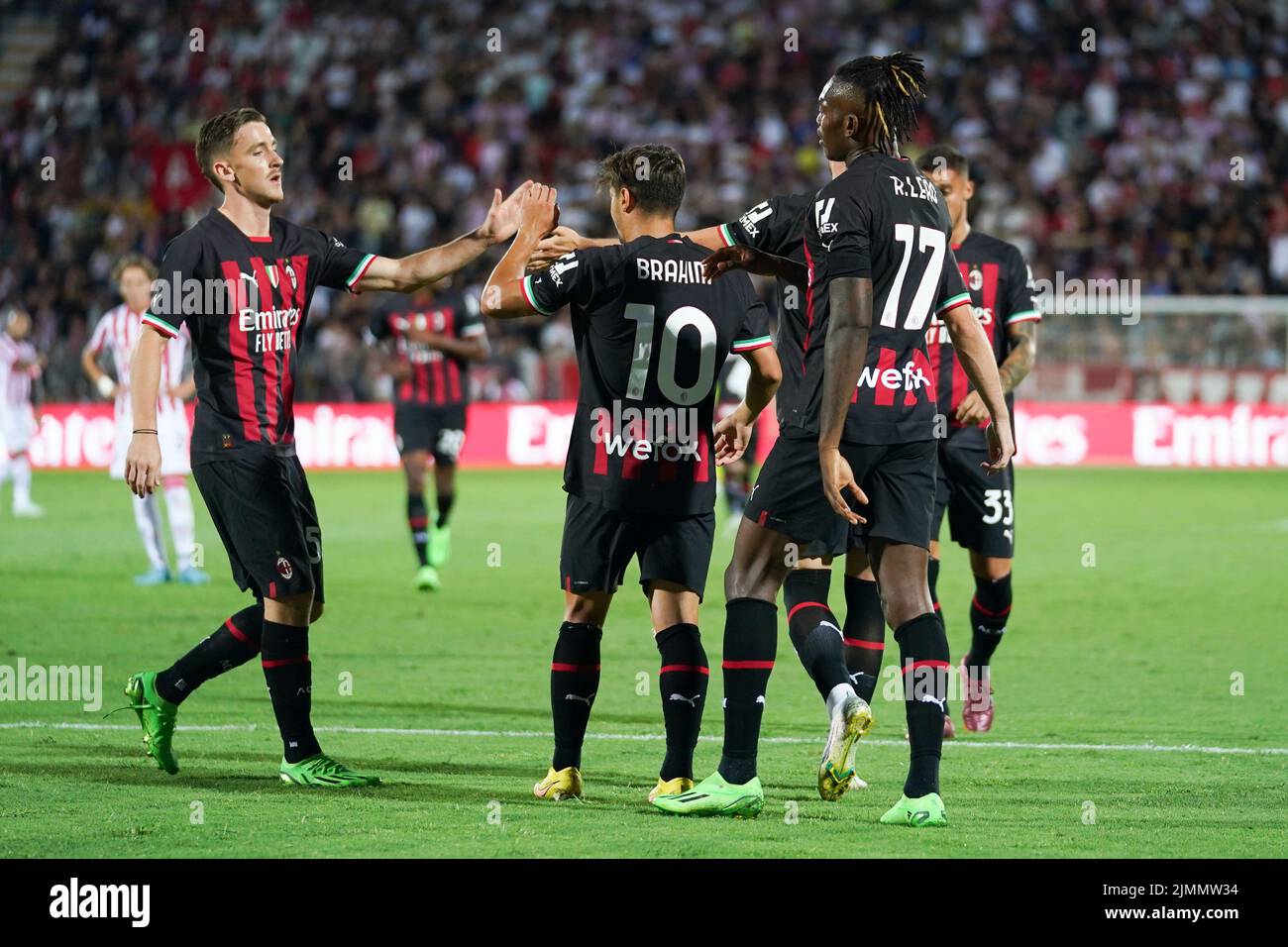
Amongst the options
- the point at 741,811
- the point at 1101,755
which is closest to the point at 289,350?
the point at 741,811

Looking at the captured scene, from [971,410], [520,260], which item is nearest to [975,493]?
[971,410]

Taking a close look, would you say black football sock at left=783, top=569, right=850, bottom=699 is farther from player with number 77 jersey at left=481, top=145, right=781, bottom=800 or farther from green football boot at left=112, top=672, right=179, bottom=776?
green football boot at left=112, top=672, right=179, bottom=776

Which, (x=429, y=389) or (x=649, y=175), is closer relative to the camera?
(x=649, y=175)

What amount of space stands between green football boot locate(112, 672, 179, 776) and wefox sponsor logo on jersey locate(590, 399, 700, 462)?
192 centimetres

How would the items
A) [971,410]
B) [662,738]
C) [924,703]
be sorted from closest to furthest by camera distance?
[924,703] → [971,410] → [662,738]

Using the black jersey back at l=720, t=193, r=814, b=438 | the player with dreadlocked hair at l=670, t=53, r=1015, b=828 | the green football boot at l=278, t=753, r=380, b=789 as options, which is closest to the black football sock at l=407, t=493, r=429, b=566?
the green football boot at l=278, t=753, r=380, b=789

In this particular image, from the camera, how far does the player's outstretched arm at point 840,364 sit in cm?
559

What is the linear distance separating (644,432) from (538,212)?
818mm

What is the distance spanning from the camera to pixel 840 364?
18.3 ft

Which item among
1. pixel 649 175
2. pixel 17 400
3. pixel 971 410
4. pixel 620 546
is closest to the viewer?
pixel 649 175

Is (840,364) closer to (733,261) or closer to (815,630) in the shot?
(733,261)

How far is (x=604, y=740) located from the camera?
292 inches

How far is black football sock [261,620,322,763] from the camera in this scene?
6469 mm
